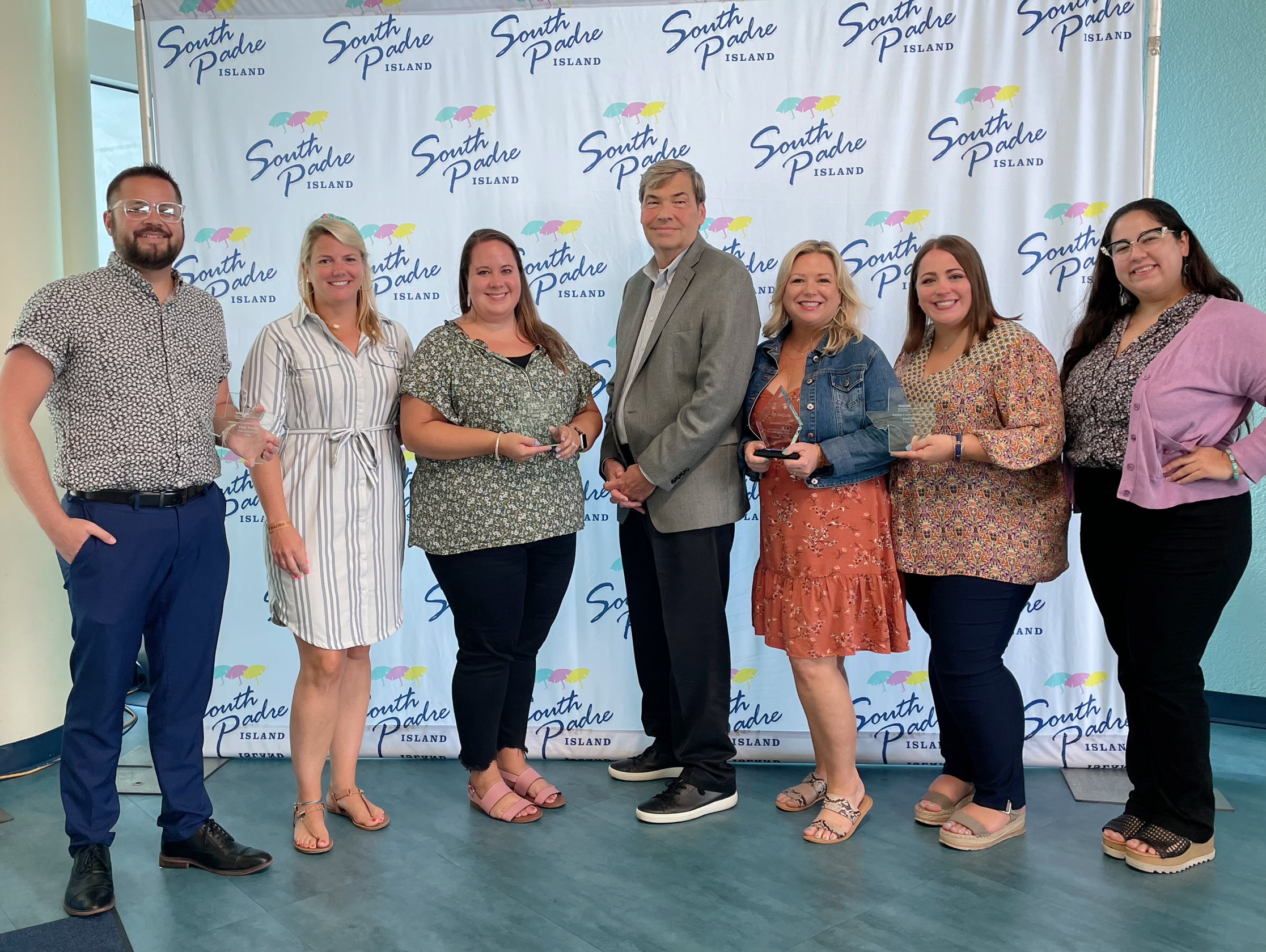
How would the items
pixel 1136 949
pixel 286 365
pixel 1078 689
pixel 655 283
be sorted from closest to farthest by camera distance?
pixel 1136 949 < pixel 286 365 < pixel 655 283 < pixel 1078 689

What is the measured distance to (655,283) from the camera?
9.92 ft

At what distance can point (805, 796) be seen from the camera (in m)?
3.09

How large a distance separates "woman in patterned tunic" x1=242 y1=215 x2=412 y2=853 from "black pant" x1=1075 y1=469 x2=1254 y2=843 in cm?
191

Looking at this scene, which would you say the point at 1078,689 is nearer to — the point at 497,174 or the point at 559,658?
the point at 559,658

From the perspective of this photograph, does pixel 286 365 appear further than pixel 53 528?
Yes

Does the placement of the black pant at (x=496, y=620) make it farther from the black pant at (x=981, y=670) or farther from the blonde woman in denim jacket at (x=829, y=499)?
the black pant at (x=981, y=670)

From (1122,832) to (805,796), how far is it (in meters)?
0.86

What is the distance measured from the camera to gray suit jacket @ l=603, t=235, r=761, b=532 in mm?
2820

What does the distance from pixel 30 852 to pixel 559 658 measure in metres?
1.69

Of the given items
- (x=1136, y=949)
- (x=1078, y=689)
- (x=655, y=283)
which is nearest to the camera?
(x=1136, y=949)

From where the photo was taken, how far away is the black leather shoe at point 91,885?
247cm

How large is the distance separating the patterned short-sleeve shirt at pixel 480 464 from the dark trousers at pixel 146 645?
1.85 feet

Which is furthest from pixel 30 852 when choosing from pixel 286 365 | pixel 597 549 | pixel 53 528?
pixel 597 549

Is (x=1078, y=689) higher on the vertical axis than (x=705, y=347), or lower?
lower
